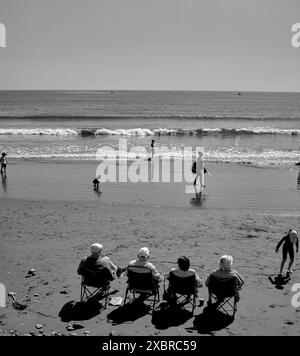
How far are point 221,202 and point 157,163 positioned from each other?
9.59m

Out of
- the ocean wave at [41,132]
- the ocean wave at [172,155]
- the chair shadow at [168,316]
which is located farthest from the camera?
the ocean wave at [41,132]

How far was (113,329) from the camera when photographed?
6.61 metres

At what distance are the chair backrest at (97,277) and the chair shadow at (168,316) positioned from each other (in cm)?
110

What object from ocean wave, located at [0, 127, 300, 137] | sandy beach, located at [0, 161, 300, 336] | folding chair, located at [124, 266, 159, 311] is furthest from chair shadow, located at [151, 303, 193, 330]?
ocean wave, located at [0, 127, 300, 137]

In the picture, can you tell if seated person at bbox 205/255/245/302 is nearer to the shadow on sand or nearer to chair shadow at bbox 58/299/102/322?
the shadow on sand

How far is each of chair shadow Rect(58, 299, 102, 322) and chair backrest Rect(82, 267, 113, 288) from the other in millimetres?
362

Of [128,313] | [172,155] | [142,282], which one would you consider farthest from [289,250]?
[172,155]

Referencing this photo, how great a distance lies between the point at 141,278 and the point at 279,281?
10.4 ft

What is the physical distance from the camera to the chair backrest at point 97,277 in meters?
7.52

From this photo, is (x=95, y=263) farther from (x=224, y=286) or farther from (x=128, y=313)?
(x=224, y=286)

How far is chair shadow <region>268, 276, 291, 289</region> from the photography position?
8359 mm

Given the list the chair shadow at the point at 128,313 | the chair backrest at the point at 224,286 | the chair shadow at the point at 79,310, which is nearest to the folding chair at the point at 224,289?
the chair backrest at the point at 224,286

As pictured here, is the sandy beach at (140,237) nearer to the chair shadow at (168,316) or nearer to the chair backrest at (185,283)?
the chair shadow at (168,316)

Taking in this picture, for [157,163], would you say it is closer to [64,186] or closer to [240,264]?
[64,186]
